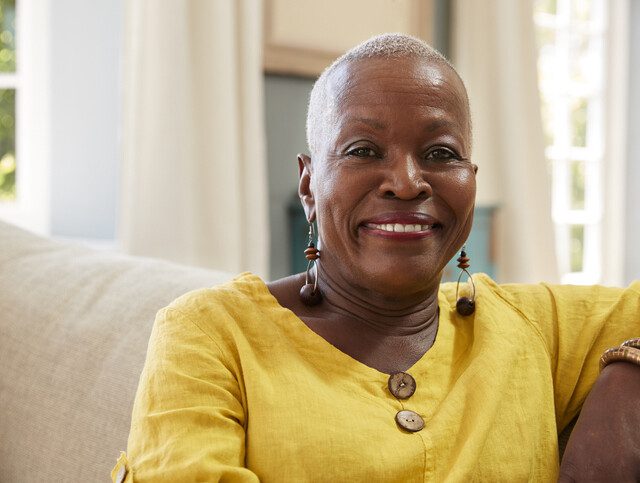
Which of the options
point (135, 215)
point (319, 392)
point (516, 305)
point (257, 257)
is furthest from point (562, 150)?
point (319, 392)

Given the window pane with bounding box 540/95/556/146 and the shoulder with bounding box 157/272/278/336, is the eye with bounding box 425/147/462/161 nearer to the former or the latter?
the shoulder with bounding box 157/272/278/336

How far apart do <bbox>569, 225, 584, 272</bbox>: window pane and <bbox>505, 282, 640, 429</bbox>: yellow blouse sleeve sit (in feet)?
13.5

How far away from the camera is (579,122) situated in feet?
17.4

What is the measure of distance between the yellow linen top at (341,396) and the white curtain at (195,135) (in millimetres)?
1477

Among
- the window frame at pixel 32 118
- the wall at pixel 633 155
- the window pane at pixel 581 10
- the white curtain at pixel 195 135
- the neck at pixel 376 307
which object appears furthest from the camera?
the wall at pixel 633 155

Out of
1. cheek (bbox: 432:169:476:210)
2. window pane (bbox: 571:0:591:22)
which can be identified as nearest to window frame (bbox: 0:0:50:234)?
cheek (bbox: 432:169:476:210)

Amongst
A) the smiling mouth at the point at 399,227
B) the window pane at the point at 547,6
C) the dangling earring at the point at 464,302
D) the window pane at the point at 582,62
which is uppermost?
the window pane at the point at 547,6

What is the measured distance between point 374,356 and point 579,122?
15.0 feet

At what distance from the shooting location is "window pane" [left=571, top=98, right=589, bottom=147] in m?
5.25

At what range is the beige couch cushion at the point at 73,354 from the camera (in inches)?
56.4

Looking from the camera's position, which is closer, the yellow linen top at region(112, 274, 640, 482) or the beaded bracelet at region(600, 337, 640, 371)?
the yellow linen top at region(112, 274, 640, 482)

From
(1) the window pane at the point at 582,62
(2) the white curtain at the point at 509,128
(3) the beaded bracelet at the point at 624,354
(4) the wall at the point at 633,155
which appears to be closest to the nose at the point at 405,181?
(3) the beaded bracelet at the point at 624,354

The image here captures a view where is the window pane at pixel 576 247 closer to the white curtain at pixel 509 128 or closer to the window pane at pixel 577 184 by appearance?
the window pane at pixel 577 184

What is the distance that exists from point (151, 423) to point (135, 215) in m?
1.67
